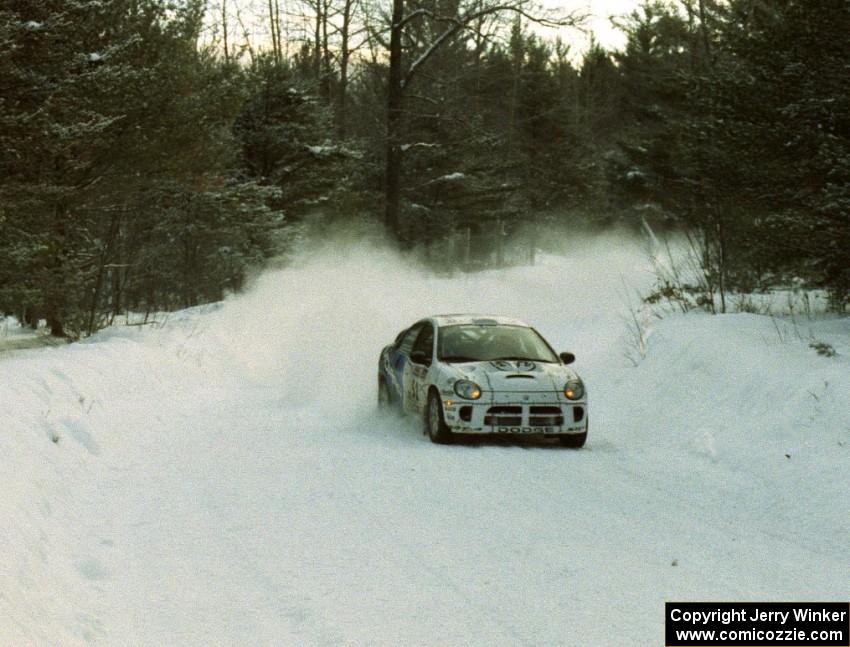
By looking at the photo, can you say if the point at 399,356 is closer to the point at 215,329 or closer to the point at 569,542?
the point at 569,542

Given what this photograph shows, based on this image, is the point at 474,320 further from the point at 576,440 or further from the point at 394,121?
the point at 394,121

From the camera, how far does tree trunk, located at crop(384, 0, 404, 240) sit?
30.7 meters

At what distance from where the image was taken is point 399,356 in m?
13.0

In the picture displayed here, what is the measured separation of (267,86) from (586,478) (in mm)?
21624

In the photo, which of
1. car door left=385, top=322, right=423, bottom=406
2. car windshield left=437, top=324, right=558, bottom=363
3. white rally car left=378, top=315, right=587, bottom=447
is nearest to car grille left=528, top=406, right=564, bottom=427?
white rally car left=378, top=315, right=587, bottom=447

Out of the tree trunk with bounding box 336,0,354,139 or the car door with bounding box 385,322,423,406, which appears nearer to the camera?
the car door with bounding box 385,322,423,406

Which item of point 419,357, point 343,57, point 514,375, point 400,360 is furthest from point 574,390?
point 343,57

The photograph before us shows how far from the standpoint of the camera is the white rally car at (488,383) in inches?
419

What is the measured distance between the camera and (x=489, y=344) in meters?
12.1

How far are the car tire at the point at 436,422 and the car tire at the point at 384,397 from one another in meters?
2.05

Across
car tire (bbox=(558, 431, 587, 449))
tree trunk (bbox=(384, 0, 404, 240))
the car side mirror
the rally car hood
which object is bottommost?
car tire (bbox=(558, 431, 587, 449))

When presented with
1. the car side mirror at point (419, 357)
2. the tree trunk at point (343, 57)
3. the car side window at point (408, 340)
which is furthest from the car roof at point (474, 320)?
the tree trunk at point (343, 57)

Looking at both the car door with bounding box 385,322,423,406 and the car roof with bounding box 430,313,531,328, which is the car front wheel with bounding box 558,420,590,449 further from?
the car door with bounding box 385,322,423,406

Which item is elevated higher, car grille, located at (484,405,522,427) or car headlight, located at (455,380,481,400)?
car headlight, located at (455,380,481,400)
